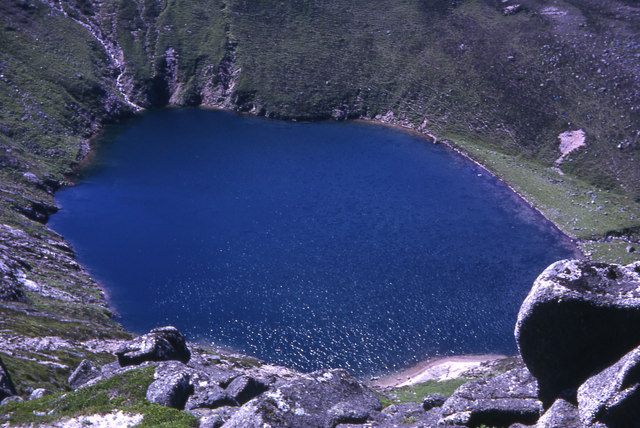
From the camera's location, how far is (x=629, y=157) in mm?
104375

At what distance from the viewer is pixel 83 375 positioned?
113ft

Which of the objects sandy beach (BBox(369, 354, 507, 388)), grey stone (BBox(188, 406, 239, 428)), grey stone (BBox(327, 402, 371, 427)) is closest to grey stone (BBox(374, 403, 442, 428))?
grey stone (BBox(327, 402, 371, 427))

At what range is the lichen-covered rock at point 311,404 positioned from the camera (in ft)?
70.6

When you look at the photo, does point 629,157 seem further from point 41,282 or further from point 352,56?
point 41,282

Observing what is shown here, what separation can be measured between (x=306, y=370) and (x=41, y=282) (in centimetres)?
3118

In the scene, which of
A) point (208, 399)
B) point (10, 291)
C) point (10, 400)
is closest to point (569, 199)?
point (208, 399)

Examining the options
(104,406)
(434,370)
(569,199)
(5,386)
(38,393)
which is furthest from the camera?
(569,199)

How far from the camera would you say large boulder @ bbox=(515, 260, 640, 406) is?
789 inches

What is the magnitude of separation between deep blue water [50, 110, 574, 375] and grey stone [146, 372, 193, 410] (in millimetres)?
32010

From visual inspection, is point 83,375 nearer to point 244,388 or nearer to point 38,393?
point 38,393

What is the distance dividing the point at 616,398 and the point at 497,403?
15.1ft

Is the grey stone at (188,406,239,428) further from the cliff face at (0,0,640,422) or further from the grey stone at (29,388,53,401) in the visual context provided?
the cliff face at (0,0,640,422)

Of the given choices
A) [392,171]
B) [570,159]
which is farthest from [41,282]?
[570,159]

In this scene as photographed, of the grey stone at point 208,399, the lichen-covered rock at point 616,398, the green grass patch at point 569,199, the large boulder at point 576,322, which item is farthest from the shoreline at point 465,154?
the lichen-covered rock at point 616,398
